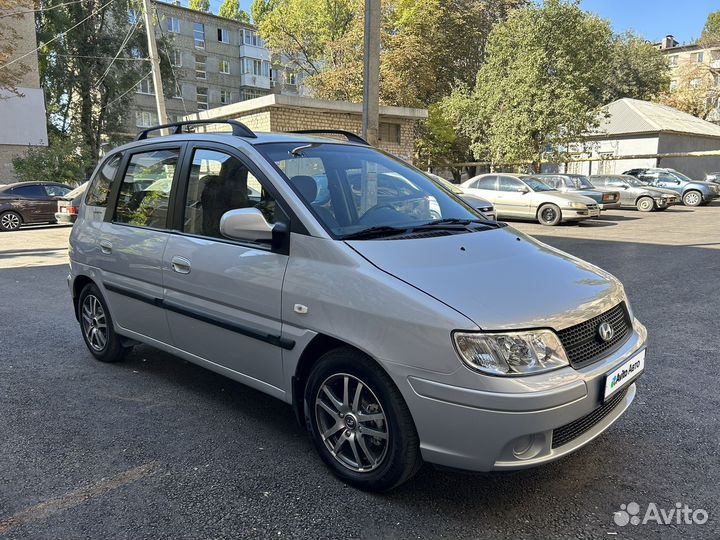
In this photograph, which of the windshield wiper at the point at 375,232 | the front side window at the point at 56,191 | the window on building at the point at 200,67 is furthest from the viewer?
the window on building at the point at 200,67

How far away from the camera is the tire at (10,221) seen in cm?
1586

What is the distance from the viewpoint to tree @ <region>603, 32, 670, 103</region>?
150ft

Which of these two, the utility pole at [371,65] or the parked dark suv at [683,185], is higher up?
the utility pole at [371,65]

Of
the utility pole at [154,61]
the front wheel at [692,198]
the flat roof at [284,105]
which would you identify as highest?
the utility pole at [154,61]

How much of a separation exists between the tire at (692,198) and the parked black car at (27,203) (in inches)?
965

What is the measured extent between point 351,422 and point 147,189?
250cm

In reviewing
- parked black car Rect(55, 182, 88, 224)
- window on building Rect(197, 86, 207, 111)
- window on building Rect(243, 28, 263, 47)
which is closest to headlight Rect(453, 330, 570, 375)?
parked black car Rect(55, 182, 88, 224)

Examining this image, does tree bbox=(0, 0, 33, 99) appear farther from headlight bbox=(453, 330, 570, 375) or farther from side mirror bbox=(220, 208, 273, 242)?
headlight bbox=(453, 330, 570, 375)

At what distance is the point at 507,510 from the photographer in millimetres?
2658

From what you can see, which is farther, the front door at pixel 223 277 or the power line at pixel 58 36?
the power line at pixel 58 36

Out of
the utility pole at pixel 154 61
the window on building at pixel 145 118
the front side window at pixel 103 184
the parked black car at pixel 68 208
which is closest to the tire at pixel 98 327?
the front side window at pixel 103 184

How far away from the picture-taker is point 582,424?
2639 mm

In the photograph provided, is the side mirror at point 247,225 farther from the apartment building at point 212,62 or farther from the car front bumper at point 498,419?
the apartment building at point 212,62

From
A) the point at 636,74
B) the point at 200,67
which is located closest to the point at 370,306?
the point at 636,74
